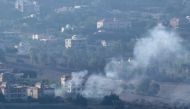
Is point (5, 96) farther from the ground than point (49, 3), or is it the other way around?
point (49, 3)

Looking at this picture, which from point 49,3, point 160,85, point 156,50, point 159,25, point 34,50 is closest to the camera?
point 160,85

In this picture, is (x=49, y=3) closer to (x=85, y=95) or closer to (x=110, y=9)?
(x=110, y=9)

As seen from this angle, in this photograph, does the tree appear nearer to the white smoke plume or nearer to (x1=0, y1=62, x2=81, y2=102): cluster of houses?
(x1=0, y1=62, x2=81, y2=102): cluster of houses

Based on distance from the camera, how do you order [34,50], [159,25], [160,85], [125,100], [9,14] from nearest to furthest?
[125,100] → [160,85] → [34,50] → [159,25] → [9,14]

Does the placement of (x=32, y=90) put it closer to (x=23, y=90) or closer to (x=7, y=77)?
(x=23, y=90)

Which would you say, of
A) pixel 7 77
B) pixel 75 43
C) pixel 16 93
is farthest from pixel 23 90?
pixel 75 43

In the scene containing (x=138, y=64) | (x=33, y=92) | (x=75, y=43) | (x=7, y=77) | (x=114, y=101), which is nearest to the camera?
(x=114, y=101)

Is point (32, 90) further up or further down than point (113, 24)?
further down

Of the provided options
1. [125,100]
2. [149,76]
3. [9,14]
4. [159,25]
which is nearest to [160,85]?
[149,76]

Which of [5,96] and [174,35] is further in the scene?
[174,35]

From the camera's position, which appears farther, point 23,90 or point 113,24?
point 113,24

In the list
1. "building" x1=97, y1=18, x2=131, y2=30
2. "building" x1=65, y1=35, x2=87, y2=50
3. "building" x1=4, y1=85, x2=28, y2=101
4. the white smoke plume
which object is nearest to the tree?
"building" x1=4, y1=85, x2=28, y2=101
